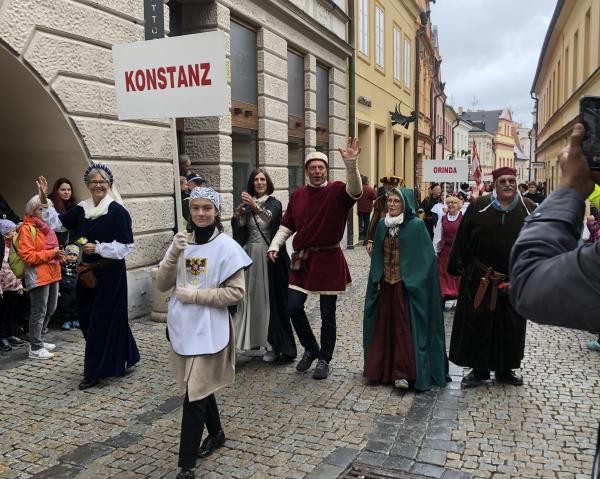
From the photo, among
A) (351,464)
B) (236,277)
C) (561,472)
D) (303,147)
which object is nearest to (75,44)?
(236,277)

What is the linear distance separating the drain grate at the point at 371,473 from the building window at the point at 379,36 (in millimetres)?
17157

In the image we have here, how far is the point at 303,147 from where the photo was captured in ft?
43.9

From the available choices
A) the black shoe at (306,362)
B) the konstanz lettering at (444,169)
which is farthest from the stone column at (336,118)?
the black shoe at (306,362)

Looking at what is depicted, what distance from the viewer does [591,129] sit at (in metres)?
1.34

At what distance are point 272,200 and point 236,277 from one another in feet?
7.81

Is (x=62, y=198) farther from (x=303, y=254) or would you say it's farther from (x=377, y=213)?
(x=377, y=213)

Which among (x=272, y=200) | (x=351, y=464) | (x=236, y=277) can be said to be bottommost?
(x=351, y=464)

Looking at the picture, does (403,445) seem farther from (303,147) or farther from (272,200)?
(303,147)

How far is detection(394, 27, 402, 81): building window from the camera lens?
2225 centimetres

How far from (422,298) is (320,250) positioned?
988mm

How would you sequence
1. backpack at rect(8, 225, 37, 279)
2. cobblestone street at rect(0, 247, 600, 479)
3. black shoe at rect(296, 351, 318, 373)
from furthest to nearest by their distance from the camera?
1. backpack at rect(8, 225, 37, 279)
2. black shoe at rect(296, 351, 318, 373)
3. cobblestone street at rect(0, 247, 600, 479)

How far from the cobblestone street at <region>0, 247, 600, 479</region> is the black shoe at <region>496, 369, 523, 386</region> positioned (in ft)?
0.29

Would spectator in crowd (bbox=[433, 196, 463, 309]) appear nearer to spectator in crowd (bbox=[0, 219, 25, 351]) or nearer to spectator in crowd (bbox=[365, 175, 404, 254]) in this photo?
spectator in crowd (bbox=[365, 175, 404, 254])

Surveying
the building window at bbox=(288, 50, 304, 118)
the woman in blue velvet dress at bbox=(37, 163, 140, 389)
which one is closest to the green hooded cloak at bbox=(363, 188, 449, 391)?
the woman in blue velvet dress at bbox=(37, 163, 140, 389)
